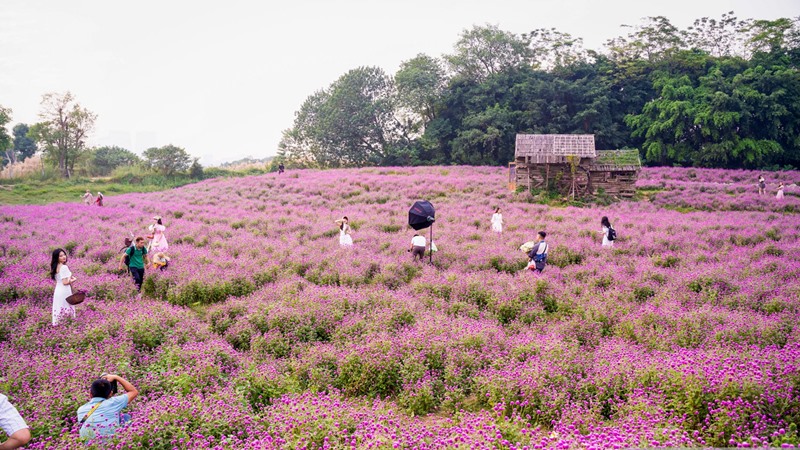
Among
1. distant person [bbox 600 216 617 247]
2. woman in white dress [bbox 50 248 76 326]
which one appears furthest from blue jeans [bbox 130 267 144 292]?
distant person [bbox 600 216 617 247]

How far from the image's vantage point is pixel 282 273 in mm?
12008

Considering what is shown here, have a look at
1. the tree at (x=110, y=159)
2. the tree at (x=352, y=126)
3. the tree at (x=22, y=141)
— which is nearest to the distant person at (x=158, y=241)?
the tree at (x=352, y=126)

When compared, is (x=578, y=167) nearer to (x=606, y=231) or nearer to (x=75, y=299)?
(x=606, y=231)

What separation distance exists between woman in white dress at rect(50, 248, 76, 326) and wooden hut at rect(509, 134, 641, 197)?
24.7 metres

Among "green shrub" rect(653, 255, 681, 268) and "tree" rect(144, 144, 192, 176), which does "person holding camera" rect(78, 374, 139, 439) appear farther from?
"tree" rect(144, 144, 192, 176)

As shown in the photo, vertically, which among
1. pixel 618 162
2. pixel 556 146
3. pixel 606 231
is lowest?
pixel 606 231

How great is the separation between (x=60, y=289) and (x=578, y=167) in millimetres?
26573

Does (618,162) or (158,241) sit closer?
(158,241)

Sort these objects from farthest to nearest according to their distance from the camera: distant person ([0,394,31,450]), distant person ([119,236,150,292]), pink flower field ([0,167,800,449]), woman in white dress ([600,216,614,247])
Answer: woman in white dress ([600,216,614,247]) → distant person ([119,236,150,292]) → pink flower field ([0,167,800,449]) → distant person ([0,394,31,450])

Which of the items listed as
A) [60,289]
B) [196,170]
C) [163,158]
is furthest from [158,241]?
[196,170]

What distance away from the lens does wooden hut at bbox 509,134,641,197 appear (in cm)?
2733

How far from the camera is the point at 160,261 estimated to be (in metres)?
12.3

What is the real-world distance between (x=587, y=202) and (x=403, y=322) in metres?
21.0

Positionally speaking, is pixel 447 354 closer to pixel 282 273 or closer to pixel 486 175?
pixel 282 273
